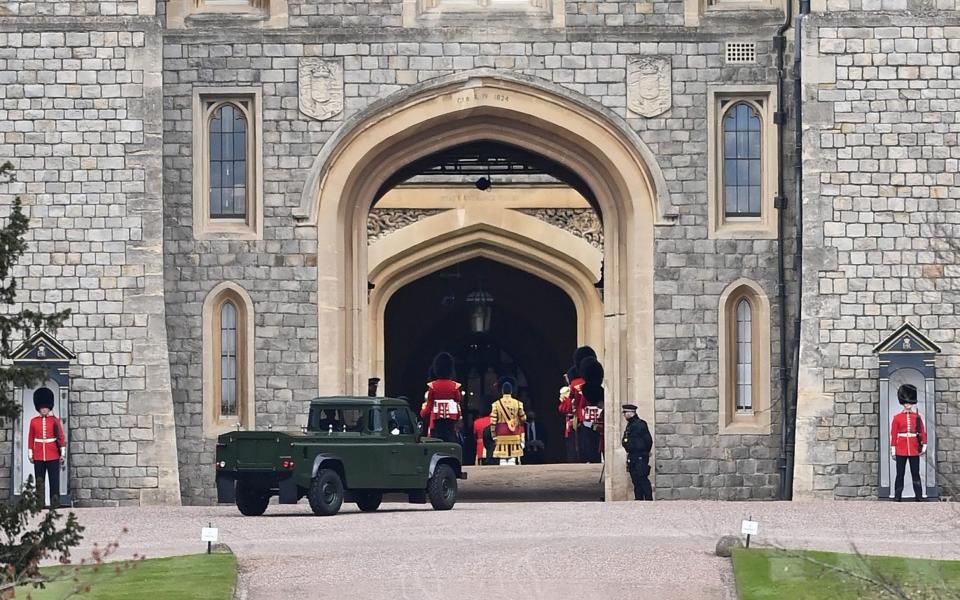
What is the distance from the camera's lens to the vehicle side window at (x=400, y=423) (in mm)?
19931

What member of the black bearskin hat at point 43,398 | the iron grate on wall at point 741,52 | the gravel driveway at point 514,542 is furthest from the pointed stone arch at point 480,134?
the black bearskin hat at point 43,398

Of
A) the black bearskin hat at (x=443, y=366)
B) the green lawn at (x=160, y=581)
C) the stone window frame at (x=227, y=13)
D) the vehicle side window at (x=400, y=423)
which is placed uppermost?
the stone window frame at (x=227, y=13)

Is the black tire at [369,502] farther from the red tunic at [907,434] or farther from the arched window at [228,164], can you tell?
the red tunic at [907,434]

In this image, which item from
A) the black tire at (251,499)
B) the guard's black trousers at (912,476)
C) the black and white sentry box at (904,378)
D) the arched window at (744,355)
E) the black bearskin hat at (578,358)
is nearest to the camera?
the black tire at (251,499)

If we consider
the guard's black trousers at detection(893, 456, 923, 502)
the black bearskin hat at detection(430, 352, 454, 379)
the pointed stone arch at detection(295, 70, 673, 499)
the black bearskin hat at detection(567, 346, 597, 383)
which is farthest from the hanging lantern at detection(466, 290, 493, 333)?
the guard's black trousers at detection(893, 456, 923, 502)

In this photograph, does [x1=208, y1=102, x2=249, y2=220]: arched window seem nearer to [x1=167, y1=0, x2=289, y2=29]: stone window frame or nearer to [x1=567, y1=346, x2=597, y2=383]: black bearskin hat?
[x1=167, y1=0, x2=289, y2=29]: stone window frame

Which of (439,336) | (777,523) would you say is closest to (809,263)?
(777,523)

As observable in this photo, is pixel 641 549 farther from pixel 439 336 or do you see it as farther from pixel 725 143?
pixel 439 336

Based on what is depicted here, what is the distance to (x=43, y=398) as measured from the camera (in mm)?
21953

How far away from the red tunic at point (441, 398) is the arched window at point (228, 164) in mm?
4306

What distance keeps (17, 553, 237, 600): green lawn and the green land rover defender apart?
11.9 feet

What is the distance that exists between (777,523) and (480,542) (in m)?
3.04

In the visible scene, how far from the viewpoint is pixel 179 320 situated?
2273 cm

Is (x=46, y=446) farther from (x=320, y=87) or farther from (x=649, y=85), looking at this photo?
(x=649, y=85)
